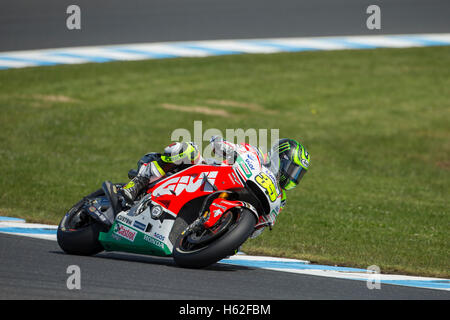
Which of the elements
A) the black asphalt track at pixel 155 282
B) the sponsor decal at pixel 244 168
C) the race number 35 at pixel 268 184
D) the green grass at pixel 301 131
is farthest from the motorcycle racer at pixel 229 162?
the green grass at pixel 301 131

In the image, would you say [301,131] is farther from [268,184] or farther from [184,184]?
[268,184]

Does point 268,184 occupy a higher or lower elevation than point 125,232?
higher

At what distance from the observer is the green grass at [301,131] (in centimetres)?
1019

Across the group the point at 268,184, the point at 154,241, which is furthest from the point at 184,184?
the point at 268,184

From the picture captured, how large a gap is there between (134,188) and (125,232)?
48 centimetres

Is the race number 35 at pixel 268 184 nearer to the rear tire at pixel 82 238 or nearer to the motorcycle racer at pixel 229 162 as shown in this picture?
the motorcycle racer at pixel 229 162

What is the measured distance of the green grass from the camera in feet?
33.4

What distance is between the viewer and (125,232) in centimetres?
700

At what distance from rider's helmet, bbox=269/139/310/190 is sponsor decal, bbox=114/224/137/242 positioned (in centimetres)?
155

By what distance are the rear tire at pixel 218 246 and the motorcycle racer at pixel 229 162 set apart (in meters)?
0.42

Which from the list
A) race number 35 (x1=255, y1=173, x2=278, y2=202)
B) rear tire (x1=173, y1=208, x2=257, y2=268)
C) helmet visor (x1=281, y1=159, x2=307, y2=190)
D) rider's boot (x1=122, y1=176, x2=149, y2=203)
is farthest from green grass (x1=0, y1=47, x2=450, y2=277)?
rear tire (x1=173, y1=208, x2=257, y2=268)

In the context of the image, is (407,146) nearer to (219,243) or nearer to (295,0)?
(295,0)

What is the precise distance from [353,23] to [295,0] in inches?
90.2

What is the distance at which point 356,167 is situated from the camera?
51.2 feet
